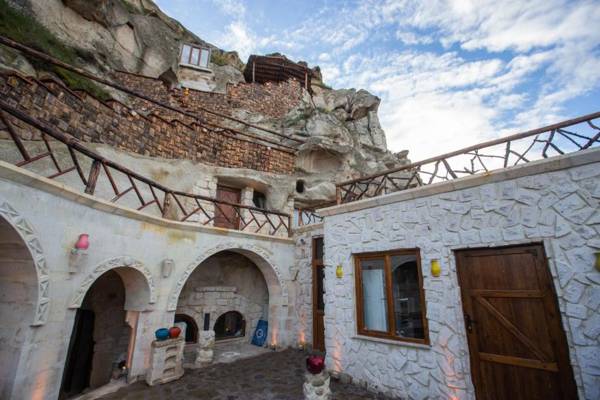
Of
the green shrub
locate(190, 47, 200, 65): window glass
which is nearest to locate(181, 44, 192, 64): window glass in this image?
locate(190, 47, 200, 65): window glass

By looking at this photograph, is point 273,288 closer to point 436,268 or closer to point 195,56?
point 436,268

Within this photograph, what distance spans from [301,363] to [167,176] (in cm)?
644

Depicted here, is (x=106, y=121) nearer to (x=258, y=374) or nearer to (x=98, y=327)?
(x=98, y=327)

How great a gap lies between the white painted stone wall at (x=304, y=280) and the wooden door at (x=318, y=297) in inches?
6.2

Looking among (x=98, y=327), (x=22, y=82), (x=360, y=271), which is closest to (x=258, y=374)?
(x=360, y=271)

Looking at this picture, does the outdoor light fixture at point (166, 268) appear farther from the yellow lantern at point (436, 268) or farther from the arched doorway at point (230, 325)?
the yellow lantern at point (436, 268)

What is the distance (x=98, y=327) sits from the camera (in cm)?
644

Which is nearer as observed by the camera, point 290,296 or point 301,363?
point 301,363

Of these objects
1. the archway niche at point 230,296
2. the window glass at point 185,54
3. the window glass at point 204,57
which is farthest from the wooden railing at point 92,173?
the window glass at point 204,57

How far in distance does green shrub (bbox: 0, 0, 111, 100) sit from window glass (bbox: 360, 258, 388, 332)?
28.3 ft

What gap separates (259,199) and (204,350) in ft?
19.2

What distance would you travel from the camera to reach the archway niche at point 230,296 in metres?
7.27

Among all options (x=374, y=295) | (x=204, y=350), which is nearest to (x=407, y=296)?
(x=374, y=295)

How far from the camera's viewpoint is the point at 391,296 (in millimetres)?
4379
